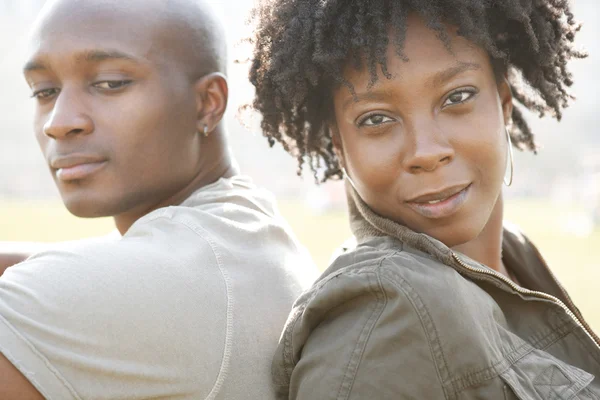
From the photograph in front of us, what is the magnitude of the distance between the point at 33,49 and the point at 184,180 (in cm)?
70

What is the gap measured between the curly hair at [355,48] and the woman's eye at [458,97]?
0.53 ft

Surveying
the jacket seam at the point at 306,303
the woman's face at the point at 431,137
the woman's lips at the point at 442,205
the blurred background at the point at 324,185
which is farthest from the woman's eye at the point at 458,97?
the blurred background at the point at 324,185

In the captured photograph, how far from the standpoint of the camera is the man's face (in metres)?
2.64

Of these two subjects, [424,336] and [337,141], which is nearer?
[424,336]

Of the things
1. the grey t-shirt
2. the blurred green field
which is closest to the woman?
the grey t-shirt

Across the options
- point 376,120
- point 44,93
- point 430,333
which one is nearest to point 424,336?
point 430,333

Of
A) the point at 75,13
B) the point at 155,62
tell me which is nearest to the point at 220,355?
the point at 155,62

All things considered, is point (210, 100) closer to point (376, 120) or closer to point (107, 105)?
point (107, 105)

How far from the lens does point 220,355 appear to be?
2158 mm

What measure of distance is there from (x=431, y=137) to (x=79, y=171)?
120 centimetres

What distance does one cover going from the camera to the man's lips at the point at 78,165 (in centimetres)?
266

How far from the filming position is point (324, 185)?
2472cm

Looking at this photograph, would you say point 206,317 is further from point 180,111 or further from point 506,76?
point 506,76

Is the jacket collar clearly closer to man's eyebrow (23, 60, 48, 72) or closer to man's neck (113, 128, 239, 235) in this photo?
man's neck (113, 128, 239, 235)
